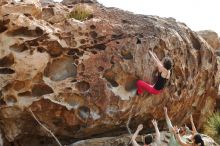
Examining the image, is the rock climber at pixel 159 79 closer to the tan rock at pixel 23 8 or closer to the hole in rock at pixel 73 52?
the hole in rock at pixel 73 52

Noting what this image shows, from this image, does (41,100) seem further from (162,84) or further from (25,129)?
(162,84)

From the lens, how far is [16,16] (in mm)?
15164

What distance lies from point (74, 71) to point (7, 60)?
1.97 m

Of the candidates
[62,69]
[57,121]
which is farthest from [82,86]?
[57,121]

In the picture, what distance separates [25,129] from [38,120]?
584 mm

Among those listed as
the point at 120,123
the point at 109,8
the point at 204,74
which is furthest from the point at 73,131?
the point at 204,74

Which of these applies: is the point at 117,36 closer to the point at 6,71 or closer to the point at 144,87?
the point at 144,87

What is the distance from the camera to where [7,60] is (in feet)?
49.2

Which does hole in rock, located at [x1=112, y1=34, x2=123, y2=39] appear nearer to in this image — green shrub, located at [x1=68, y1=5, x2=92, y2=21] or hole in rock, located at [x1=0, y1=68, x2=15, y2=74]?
green shrub, located at [x1=68, y1=5, x2=92, y2=21]

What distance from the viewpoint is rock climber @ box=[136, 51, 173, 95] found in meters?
15.2

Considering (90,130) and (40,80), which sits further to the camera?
(90,130)

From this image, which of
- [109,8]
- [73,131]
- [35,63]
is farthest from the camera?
[109,8]

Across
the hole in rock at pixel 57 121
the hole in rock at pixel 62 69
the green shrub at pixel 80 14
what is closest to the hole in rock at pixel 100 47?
the hole in rock at pixel 62 69

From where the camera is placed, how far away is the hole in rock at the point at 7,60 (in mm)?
14927
